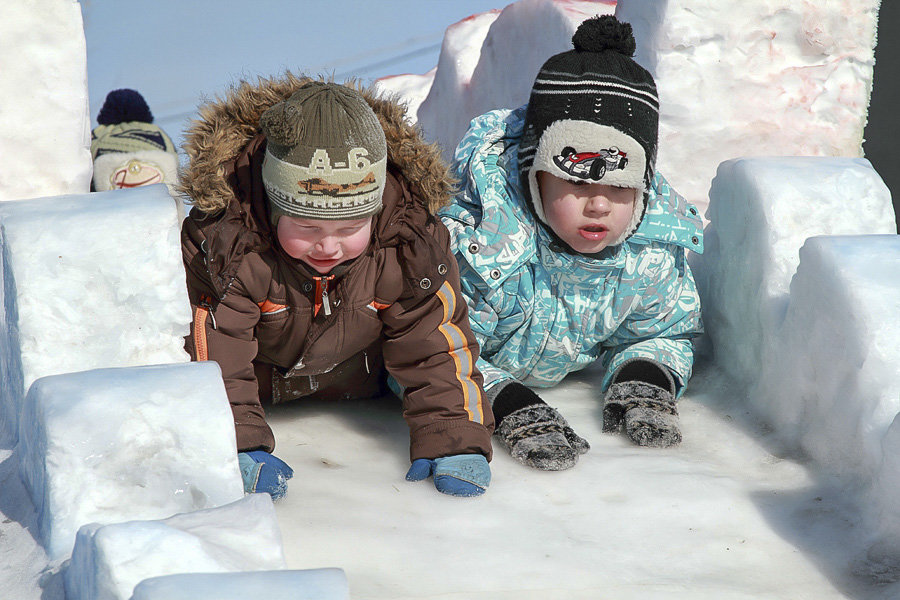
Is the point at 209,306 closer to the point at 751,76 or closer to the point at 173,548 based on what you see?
the point at 173,548

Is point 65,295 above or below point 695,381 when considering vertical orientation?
above

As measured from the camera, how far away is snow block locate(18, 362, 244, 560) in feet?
4.19

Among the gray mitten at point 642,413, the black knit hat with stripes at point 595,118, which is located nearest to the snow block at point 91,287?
the black knit hat with stripes at point 595,118

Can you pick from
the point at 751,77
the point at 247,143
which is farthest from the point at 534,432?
the point at 751,77

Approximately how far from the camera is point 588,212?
6.24ft

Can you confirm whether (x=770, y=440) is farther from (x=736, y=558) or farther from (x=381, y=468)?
(x=381, y=468)

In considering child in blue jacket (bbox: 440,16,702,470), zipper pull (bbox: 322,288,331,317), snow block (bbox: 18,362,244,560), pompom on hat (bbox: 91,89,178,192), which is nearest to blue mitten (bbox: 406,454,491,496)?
child in blue jacket (bbox: 440,16,702,470)

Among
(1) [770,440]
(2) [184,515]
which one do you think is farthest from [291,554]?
(1) [770,440]

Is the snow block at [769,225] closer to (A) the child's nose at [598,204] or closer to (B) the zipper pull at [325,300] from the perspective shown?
(A) the child's nose at [598,204]

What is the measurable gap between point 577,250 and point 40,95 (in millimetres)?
1144

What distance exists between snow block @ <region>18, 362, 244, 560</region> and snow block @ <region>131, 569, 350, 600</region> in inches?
11.9

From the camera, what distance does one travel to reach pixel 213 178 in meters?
1.64

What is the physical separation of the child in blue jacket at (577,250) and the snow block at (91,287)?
0.65m

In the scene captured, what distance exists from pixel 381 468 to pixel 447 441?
0.15m
